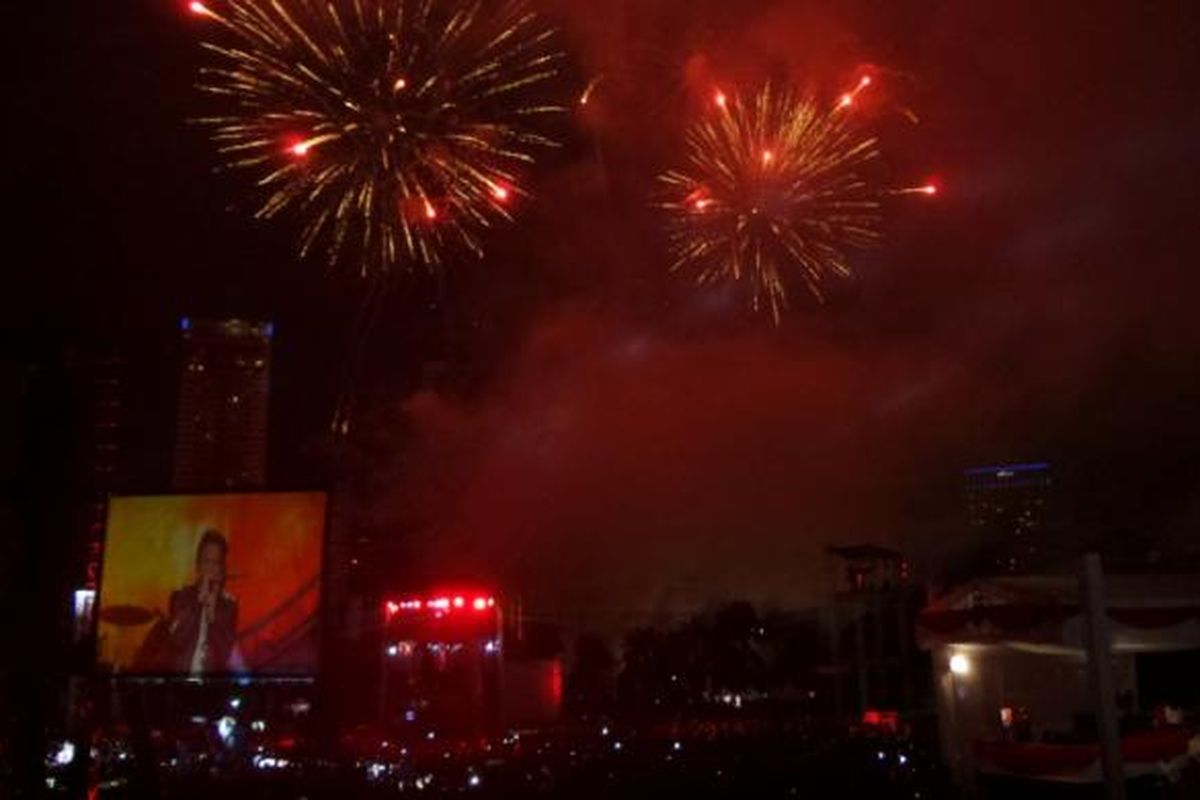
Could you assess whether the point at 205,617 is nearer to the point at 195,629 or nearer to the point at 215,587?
the point at 195,629

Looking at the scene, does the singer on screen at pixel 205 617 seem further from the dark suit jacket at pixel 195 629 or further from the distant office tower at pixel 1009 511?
the distant office tower at pixel 1009 511

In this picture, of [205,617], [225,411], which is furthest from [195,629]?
[225,411]

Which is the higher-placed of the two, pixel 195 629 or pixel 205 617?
pixel 205 617

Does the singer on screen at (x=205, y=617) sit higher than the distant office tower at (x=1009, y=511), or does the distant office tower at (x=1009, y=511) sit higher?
the distant office tower at (x=1009, y=511)

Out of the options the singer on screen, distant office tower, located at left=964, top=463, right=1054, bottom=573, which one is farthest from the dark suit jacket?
distant office tower, located at left=964, top=463, right=1054, bottom=573

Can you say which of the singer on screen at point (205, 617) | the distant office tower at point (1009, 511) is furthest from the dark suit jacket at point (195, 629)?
the distant office tower at point (1009, 511)
